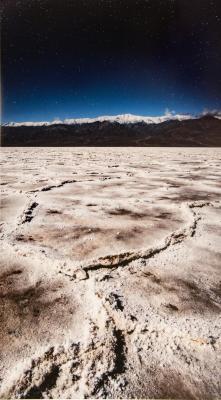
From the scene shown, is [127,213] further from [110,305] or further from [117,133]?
[117,133]

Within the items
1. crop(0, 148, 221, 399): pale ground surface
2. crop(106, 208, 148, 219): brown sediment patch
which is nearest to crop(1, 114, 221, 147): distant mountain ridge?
crop(106, 208, 148, 219): brown sediment patch

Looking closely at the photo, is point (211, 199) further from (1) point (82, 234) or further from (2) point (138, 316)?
(2) point (138, 316)

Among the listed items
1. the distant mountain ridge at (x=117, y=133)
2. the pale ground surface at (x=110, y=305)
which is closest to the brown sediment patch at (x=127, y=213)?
the pale ground surface at (x=110, y=305)

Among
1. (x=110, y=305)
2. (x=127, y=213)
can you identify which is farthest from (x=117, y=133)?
(x=110, y=305)

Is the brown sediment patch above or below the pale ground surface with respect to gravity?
above

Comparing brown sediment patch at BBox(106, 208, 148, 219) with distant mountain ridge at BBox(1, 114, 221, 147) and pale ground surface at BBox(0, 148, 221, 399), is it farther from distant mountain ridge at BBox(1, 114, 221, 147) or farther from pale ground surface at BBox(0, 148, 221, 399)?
distant mountain ridge at BBox(1, 114, 221, 147)

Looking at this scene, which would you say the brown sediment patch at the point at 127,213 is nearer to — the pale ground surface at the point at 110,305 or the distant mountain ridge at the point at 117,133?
the pale ground surface at the point at 110,305

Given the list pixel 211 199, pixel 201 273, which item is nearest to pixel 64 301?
pixel 201 273

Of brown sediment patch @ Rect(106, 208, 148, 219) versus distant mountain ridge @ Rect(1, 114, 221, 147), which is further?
distant mountain ridge @ Rect(1, 114, 221, 147)

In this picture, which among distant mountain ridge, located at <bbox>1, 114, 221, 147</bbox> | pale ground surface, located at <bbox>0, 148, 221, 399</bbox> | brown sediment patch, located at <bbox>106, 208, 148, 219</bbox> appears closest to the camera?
pale ground surface, located at <bbox>0, 148, 221, 399</bbox>
